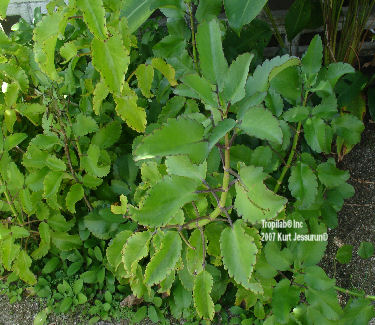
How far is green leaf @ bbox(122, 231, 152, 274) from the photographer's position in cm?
117

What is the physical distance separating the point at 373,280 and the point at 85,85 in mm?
1229

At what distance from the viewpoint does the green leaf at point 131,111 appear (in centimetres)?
111

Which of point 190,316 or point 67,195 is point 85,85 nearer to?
point 67,195

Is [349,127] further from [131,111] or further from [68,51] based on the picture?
[68,51]

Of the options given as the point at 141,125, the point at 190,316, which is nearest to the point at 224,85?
the point at 141,125

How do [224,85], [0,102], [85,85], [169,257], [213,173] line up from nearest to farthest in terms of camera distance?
[224,85] < [169,257] < [213,173] < [85,85] < [0,102]

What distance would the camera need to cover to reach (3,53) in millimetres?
1535

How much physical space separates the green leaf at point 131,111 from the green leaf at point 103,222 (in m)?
0.44

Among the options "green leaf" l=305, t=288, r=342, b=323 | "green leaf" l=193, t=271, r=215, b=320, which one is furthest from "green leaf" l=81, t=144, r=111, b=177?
"green leaf" l=305, t=288, r=342, b=323

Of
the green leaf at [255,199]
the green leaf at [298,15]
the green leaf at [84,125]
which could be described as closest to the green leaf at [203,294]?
the green leaf at [255,199]

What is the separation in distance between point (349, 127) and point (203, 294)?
70 cm

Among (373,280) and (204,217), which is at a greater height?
(204,217)

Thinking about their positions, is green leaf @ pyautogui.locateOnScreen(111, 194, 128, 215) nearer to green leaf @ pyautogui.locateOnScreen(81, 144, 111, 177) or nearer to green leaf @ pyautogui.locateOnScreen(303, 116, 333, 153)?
green leaf @ pyautogui.locateOnScreen(81, 144, 111, 177)

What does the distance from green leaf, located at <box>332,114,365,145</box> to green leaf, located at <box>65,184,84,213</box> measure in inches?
33.4
